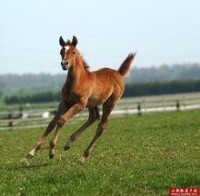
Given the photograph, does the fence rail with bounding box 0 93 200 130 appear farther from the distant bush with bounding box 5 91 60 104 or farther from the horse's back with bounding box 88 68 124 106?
the distant bush with bounding box 5 91 60 104

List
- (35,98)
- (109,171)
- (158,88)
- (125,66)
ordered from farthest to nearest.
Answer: (35,98) → (158,88) → (125,66) → (109,171)

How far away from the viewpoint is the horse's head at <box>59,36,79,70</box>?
42.4ft

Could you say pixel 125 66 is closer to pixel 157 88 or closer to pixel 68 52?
pixel 68 52

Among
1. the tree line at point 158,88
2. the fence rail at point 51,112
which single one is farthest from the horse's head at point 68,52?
the tree line at point 158,88

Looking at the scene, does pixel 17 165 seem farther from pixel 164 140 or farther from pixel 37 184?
pixel 164 140

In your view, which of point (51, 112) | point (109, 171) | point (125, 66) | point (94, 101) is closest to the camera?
point (109, 171)

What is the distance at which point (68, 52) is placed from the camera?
43.1ft

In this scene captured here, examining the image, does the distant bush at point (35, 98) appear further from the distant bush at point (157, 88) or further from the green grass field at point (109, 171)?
the green grass field at point (109, 171)

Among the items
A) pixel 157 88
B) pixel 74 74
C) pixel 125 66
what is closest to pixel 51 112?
pixel 125 66

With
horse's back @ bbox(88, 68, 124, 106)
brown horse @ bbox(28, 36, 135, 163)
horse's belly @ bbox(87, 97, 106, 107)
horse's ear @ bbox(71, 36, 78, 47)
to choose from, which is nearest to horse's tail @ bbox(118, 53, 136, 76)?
horse's back @ bbox(88, 68, 124, 106)

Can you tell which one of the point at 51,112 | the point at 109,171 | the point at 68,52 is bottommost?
the point at 51,112

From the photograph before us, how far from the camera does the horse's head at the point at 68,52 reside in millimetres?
12938

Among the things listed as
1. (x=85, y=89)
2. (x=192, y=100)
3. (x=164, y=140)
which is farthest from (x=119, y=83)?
(x=192, y=100)

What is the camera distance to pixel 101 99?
14469mm
